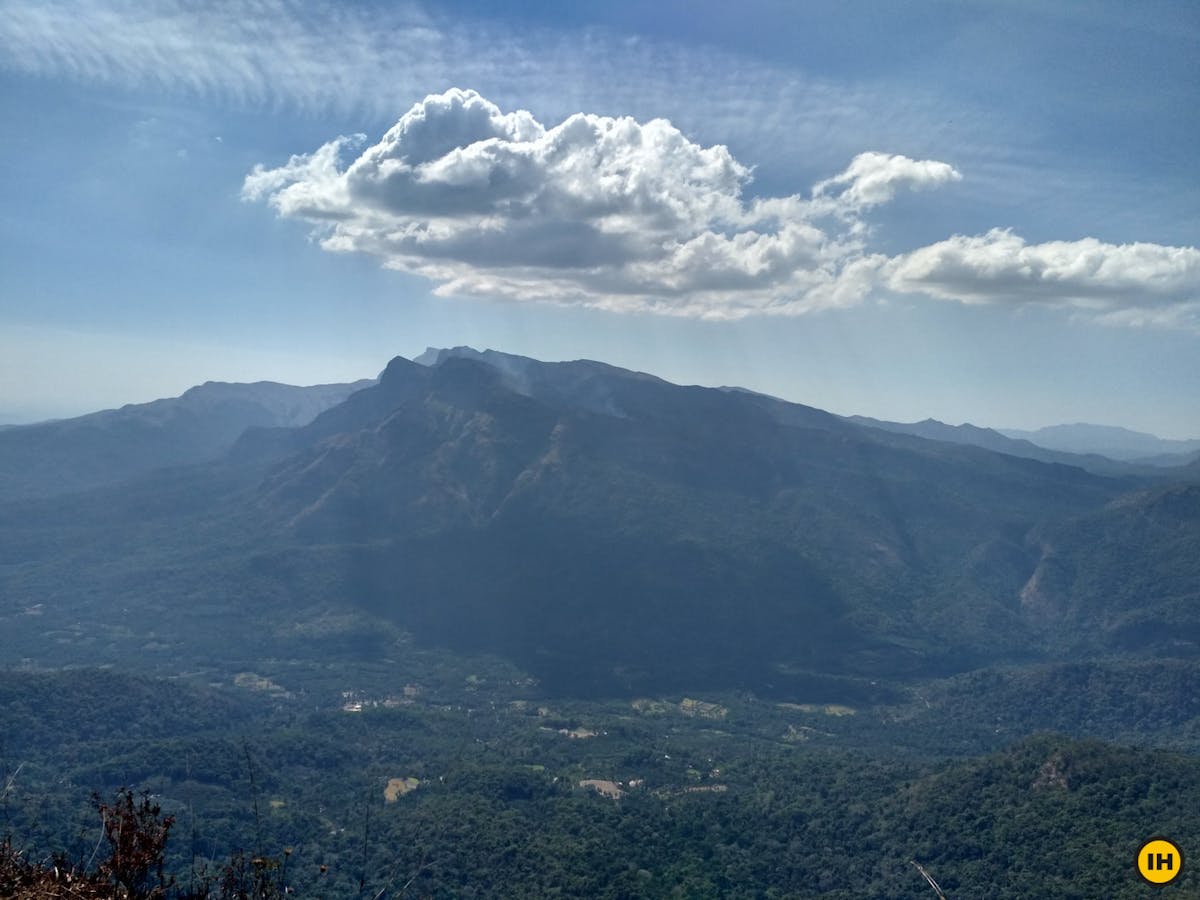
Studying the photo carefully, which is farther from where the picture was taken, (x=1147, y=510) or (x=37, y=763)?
(x=1147, y=510)

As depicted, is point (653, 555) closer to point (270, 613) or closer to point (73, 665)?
point (270, 613)

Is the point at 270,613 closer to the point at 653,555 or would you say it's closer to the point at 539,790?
the point at 653,555

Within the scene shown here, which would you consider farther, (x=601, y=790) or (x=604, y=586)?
(x=604, y=586)

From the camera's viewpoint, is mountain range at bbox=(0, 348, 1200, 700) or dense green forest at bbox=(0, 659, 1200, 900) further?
mountain range at bbox=(0, 348, 1200, 700)

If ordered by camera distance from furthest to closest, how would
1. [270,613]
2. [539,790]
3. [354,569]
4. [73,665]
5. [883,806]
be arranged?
[354,569]
[270,613]
[73,665]
[539,790]
[883,806]

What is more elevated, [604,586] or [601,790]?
[604,586]

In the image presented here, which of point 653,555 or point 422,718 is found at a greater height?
point 653,555

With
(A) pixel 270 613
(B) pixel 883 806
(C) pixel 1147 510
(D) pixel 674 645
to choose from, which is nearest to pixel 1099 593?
(C) pixel 1147 510

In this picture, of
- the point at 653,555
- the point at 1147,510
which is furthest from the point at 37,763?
the point at 1147,510

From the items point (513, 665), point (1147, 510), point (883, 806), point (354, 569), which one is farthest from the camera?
point (1147, 510)

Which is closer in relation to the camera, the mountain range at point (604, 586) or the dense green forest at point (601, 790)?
the dense green forest at point (601, 790)
